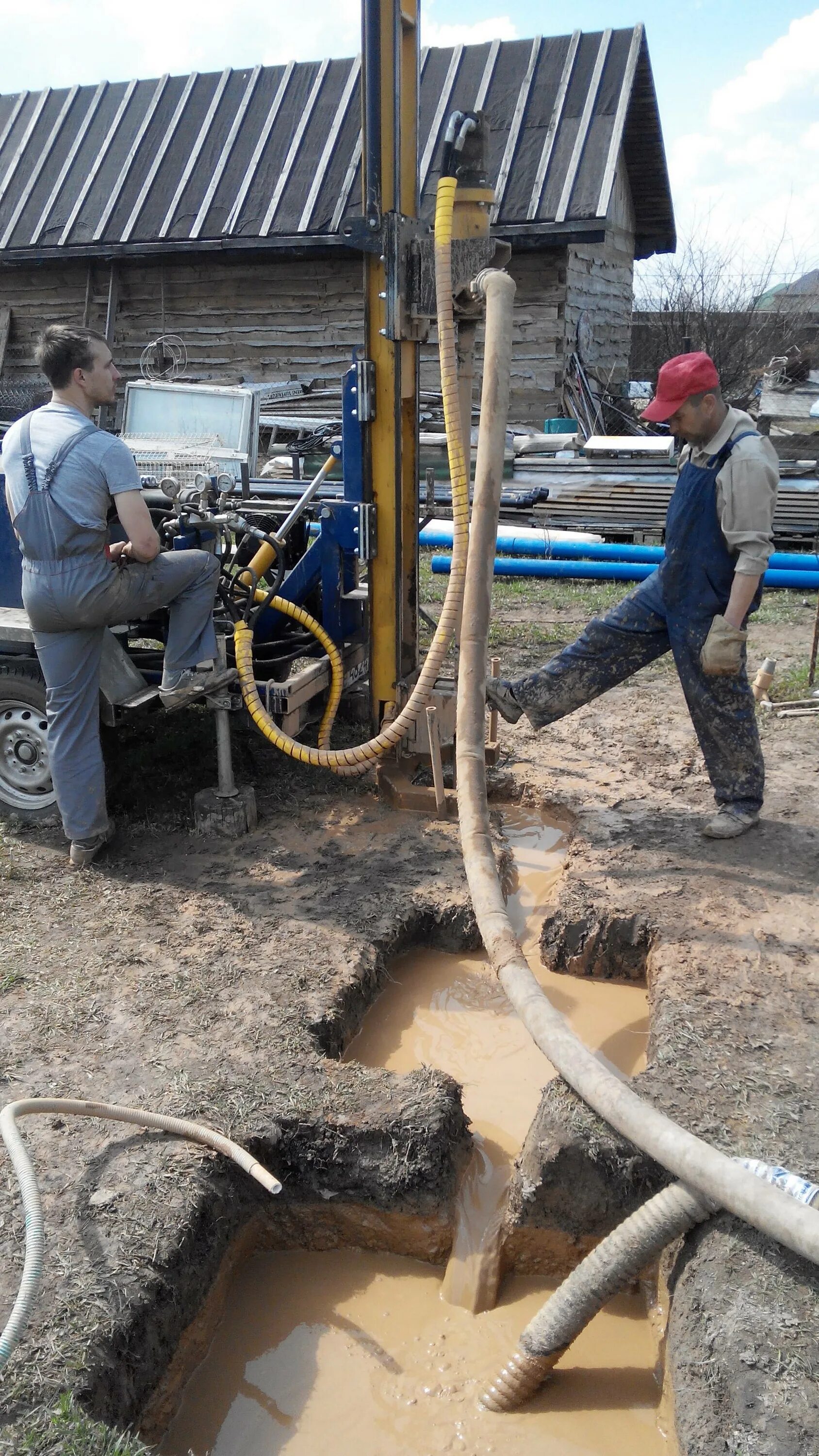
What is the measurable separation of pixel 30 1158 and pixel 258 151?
13492mm

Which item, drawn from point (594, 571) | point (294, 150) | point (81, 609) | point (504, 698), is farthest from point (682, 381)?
point (294, 150)

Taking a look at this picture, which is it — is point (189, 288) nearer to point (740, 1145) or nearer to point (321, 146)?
point (321, 146)

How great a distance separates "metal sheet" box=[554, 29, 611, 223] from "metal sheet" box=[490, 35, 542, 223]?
72 centimetres

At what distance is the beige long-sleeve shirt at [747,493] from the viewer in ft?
13.8

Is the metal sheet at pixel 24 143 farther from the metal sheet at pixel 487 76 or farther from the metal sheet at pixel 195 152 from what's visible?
the metal sheet at pixel 487 76

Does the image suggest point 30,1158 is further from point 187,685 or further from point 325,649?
point 325,649

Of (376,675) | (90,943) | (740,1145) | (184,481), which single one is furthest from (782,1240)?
(184,481)

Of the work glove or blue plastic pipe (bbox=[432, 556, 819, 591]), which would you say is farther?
blue plastic pipe (bbox=[432, 556, 819, 591])

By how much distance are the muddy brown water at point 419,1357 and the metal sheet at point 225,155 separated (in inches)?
485

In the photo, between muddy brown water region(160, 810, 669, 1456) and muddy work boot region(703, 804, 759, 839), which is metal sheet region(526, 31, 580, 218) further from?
muddy brown water region(160, 810, 669, 1456)

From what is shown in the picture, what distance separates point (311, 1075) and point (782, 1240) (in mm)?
1596

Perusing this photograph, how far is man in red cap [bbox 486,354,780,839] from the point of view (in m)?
4.24

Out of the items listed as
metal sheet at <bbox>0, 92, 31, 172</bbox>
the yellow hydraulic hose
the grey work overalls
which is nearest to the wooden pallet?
the yellow hydraulic hose

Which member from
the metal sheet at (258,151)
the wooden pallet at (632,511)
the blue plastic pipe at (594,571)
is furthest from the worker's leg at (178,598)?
the metal sheet at (258,151)
